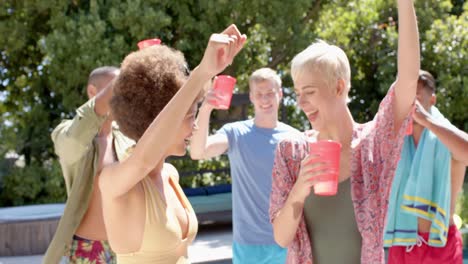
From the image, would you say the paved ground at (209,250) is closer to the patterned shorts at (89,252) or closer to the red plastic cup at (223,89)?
the red plastic cup at (223,89)

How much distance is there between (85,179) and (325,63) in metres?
1.69

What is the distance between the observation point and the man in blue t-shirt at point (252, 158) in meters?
4.47

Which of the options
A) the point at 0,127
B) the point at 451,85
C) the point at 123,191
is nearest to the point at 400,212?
the point at 123,191

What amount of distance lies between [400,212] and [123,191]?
2241 millimetres

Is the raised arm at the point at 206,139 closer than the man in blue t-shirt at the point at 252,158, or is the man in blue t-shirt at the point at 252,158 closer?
the raised arm at the point at 206,139

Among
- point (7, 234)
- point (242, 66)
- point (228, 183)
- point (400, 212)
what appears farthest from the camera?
point (228, 183)

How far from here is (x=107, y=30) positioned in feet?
37.0

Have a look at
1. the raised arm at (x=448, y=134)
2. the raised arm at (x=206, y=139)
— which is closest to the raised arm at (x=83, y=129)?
the raised arm at (x=206, y=139)

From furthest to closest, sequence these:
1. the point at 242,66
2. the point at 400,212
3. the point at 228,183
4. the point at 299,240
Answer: the point at 228,183
the point at 242,66
the point at 400,212
the point at 299,240

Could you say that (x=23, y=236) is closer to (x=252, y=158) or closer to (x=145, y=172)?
(x=252, y=158)

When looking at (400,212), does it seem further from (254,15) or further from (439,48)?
(439,48)

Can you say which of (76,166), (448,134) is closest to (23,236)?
(76,166)

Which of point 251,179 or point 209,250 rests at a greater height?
point 251,179

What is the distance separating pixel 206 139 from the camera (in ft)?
14.8
